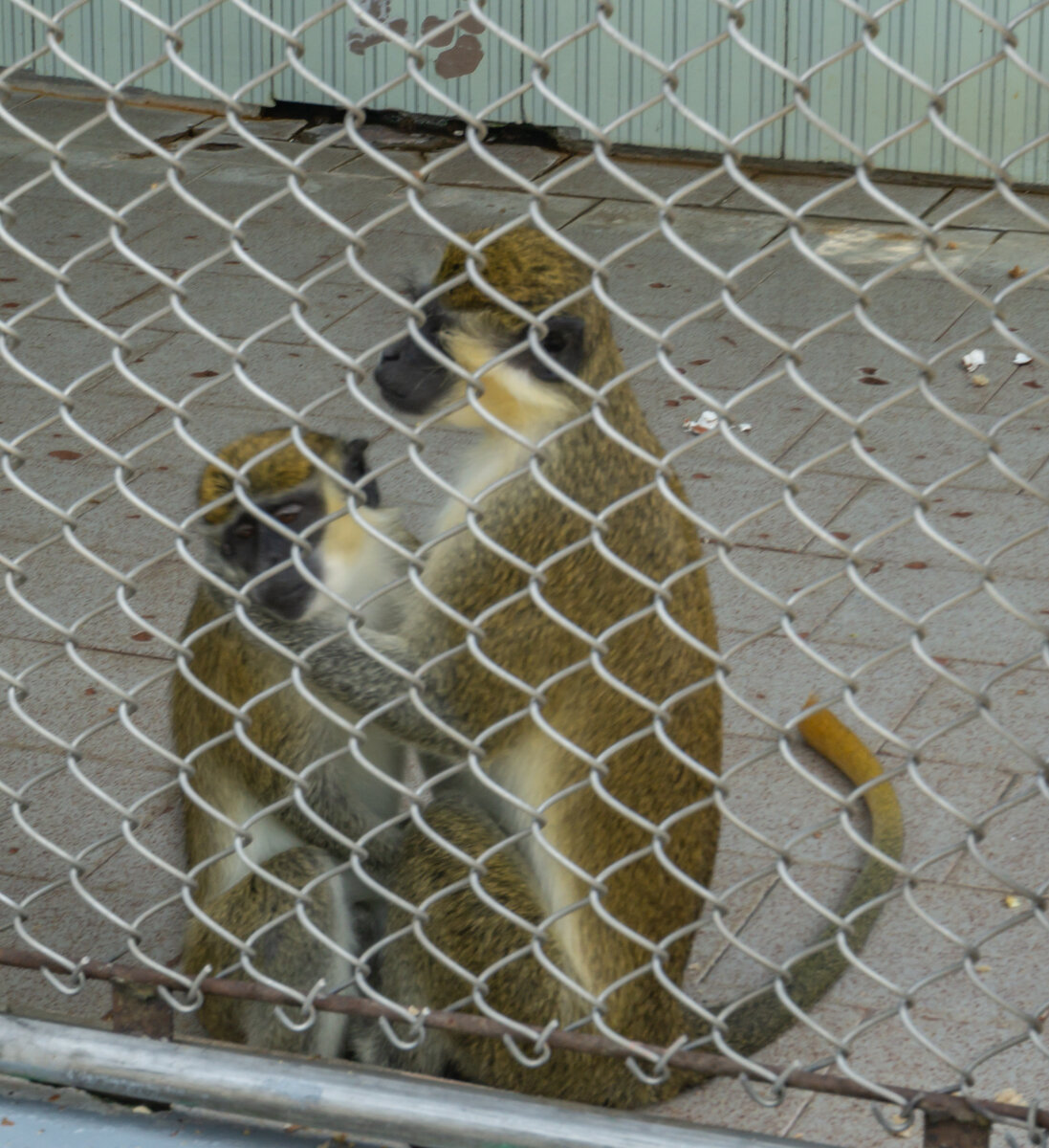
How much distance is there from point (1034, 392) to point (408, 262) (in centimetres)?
239

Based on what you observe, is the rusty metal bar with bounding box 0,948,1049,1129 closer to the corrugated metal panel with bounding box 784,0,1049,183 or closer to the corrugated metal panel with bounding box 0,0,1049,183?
the corrugated metal panel with bounding box 0,0,1049,183

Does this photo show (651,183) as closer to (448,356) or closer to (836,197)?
(836,197)

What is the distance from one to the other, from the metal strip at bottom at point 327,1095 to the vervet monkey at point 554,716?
0.34m

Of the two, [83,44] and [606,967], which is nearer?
[606,967]

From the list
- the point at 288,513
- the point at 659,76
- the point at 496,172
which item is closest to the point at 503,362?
the point at 288,513

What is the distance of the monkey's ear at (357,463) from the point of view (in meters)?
2.95

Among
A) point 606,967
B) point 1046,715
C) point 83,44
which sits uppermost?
point 606,967

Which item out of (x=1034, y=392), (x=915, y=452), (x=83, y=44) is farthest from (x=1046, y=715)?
(x=83, y=44)

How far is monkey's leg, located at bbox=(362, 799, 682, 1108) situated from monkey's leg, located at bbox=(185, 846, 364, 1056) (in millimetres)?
93

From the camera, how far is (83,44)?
8.35 m

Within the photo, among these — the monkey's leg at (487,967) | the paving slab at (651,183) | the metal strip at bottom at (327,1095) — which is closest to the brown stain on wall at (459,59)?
the paving slab at (651,183)

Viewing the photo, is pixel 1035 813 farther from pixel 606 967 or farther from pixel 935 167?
pixel 935 167

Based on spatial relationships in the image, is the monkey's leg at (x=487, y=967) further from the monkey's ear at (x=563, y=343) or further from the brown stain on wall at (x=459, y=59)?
the brown stain on wall at (x=459, y=59)

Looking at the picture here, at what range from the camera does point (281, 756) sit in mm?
2883
